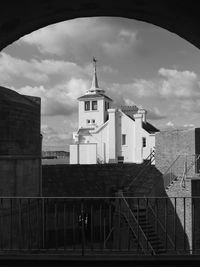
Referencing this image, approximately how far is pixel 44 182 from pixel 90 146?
21.6 m

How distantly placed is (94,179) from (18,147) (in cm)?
1283

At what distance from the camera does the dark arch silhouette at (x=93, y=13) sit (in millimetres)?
4258

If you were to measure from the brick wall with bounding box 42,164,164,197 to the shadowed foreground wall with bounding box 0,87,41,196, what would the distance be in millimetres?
9857

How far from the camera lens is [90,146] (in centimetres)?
4606

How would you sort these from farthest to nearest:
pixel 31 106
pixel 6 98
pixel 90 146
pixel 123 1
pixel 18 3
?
pixel 90 146 → pixel 31 106 → pixel 6 98 → pixel 123 1 → pixel 18 3

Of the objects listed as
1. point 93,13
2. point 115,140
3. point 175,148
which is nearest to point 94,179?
point 175,148

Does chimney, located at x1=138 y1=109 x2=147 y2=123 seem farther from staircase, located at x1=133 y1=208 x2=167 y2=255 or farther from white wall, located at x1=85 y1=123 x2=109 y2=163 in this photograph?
staircase, located at x1=133 y1=208 x2=167 y2=255

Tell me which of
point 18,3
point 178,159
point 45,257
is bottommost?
point 45,257

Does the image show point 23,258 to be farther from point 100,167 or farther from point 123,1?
point 100,167

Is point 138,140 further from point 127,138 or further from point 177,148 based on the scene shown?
point 177,148

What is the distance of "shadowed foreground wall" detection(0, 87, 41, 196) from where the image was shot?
524 inches

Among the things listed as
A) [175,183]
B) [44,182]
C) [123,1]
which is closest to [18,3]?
[123,1]

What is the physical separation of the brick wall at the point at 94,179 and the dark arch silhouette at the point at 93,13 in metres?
19.4

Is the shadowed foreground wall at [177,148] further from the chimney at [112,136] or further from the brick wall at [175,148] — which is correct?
the chimney at [112,136]
